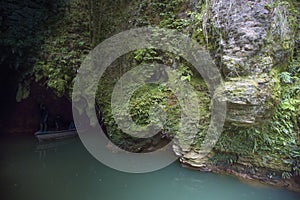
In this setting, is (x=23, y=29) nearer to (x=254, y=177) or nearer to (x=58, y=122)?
(x=58, y=122)

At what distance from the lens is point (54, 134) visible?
6.90 metres

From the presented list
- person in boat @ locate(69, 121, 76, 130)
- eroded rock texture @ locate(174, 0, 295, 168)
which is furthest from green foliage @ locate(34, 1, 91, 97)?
eroded rock texture @ locate(174, 0, 295, 168)

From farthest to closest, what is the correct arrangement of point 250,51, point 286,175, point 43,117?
point 43,117 < point 250,51 < point 286,175

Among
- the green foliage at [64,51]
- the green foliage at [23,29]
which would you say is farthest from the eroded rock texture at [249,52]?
the green foliage at [23,29]

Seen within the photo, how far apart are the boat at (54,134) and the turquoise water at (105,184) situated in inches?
47.2

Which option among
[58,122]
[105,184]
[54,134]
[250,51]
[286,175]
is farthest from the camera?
[58,122]

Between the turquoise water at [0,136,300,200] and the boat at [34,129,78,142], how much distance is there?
120 centimetres

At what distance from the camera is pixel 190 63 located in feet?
15.4

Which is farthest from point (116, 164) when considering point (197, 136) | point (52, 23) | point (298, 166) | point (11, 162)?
point (52, 23)

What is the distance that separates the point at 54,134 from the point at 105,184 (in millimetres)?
3338

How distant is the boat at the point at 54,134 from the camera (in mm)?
6688

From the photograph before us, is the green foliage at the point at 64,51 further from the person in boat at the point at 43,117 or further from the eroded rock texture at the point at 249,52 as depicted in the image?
the eroded rock texture at the point at 249,52

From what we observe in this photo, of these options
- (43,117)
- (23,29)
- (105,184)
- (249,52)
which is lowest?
(105,184)

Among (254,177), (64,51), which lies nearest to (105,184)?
(254,177)
